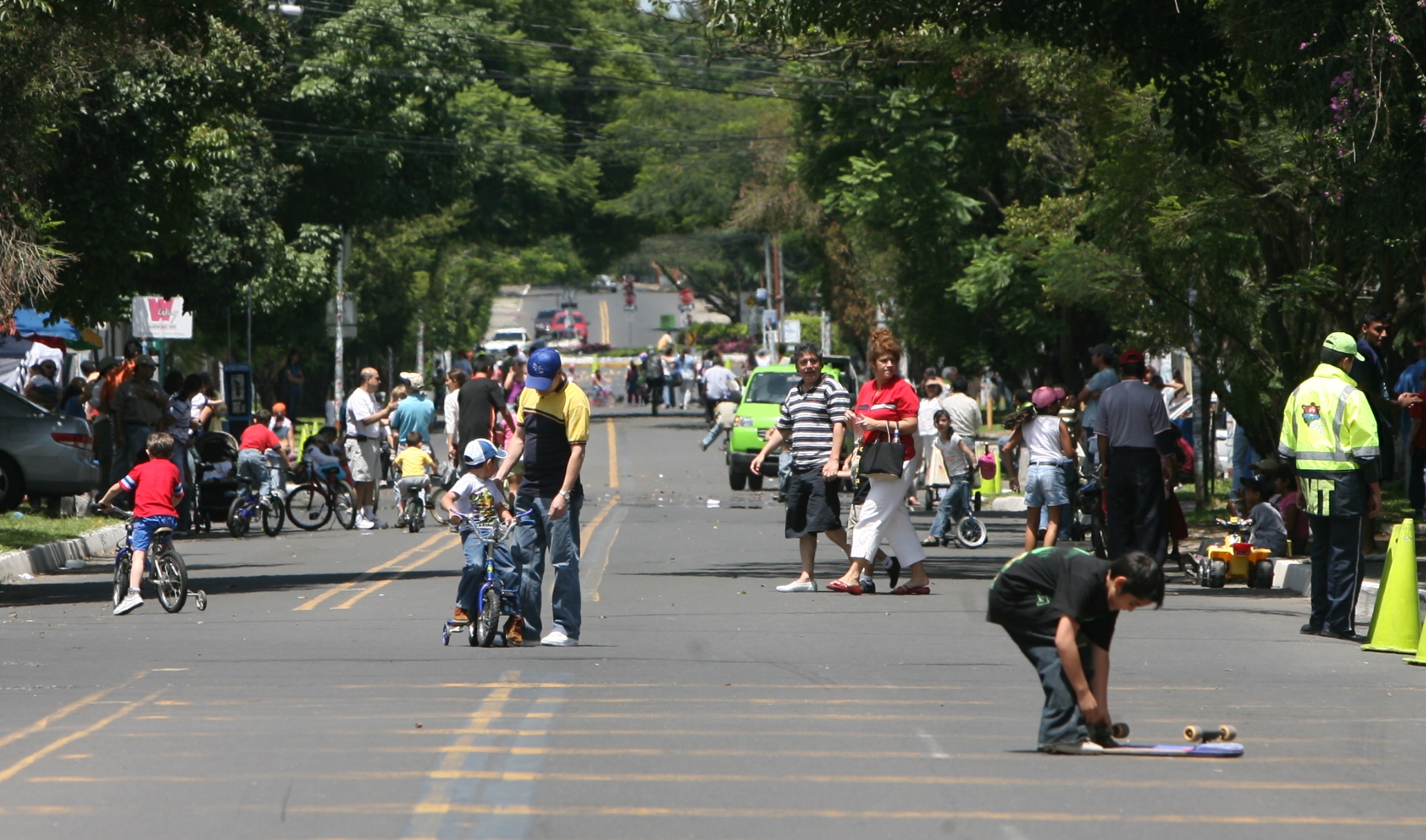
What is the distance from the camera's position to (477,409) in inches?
801

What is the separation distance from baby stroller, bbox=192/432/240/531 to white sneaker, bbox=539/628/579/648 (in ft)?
38.1

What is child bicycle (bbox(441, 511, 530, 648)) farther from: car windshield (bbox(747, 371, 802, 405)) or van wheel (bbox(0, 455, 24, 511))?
car windshield (bbox(747, 371, 802, 405))

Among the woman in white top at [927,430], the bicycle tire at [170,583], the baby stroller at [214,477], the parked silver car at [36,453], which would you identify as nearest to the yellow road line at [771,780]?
the bicycle tire at [170,583]

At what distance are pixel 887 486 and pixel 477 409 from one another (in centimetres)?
774

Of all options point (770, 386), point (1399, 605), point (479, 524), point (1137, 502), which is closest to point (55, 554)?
point (479, 524)

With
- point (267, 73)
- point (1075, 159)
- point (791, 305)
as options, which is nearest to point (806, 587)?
point (267, 73)

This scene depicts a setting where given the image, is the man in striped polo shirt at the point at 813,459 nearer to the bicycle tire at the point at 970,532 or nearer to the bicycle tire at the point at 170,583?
the bicycle tire at the point at 970,532

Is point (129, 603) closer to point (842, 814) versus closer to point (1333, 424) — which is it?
point (842, 814)

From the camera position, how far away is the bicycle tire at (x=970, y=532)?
1858cm

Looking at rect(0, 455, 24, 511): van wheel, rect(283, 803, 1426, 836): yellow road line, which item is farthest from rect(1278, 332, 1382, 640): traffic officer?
rect(0, 455, 24, 511): van wheel

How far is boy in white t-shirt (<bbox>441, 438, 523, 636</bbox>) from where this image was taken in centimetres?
1070

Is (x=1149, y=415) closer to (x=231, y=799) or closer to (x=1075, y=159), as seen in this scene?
(x=231, y=799)

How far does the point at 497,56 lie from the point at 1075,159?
30.5 metres

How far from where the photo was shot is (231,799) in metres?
6.54
